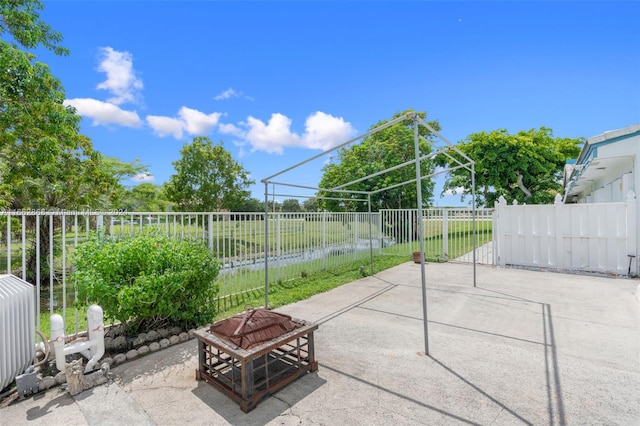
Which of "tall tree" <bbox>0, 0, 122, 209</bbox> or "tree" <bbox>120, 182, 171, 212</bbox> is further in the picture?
"tree" <bbox>120, 182, 171, 212</bbox>

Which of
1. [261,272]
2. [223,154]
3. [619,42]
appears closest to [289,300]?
[261,272]

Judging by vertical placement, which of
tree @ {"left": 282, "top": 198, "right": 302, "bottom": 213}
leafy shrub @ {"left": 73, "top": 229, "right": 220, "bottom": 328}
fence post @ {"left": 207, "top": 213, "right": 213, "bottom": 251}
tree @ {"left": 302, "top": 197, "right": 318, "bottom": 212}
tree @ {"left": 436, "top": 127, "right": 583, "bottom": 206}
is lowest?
leafy shrub @ {"left": 73, "top": 229, "right": 220, "bottom": 328}

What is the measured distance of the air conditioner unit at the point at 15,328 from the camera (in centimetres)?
235

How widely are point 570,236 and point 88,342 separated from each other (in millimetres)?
9164

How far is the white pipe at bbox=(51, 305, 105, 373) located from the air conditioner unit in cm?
22

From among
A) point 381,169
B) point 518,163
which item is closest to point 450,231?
point 381,169

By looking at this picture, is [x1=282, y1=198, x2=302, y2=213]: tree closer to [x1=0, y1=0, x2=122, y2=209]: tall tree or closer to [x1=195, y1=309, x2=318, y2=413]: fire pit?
[x1=195, y1=309, x2=318, y2=413]: fire pit

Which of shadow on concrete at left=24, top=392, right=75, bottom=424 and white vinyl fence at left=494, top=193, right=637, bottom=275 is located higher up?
white vinyl fence at left=494, top=193, right=637, bottom=275

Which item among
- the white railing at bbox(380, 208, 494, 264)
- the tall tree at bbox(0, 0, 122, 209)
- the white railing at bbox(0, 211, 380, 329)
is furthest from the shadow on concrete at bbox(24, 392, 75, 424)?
the white railing at bbox(380, 208, 494, 264)

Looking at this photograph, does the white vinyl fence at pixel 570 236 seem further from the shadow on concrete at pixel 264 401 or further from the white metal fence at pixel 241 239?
the shadow on concrete at pixel 264 401

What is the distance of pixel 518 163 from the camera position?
18.0 meters

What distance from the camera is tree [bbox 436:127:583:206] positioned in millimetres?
17938

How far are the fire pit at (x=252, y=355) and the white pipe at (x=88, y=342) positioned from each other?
3.09 ft

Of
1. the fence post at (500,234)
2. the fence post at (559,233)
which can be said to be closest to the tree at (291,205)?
the fence post at (500,234)
